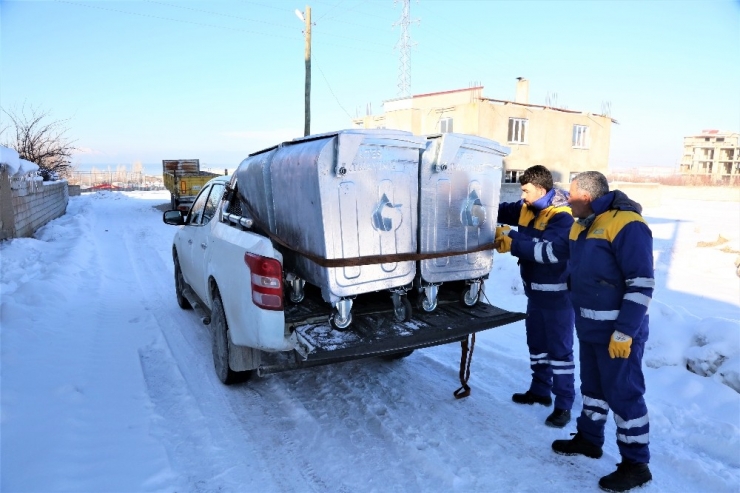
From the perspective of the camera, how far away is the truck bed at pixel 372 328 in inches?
126

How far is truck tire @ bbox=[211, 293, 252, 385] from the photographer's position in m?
4.05

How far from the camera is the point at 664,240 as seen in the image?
12508 mm

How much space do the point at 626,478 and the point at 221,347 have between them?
3.22 meters

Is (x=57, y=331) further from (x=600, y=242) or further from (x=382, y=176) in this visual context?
(x=600, y=242)

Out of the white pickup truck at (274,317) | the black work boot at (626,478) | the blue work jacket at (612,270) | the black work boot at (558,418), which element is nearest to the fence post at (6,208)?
the white pickup truck at (274,317)

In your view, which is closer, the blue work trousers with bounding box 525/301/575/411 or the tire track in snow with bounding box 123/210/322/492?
the tire track in snow with bounding box 123/210/322/492

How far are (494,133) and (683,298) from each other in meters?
20.9

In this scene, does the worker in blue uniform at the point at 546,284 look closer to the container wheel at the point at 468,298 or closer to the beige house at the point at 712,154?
the container wheel at the point at 468,298

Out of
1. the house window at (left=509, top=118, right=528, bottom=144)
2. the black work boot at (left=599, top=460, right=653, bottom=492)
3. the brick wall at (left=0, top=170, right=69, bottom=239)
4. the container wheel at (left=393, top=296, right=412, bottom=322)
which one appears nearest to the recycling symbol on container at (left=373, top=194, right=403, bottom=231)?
the container wheel at (left=393, top=296, right=412, bottom=322)

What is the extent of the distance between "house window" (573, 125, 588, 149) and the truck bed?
29881mm

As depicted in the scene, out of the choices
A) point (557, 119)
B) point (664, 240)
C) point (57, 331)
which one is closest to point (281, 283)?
point (57, 331)

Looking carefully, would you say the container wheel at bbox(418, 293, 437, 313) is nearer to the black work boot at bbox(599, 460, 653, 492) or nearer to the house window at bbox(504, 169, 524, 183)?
the black work boot at bbox(599, 460, 653, 492)

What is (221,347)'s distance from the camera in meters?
4.14

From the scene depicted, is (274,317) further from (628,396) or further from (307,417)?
(628,396)
